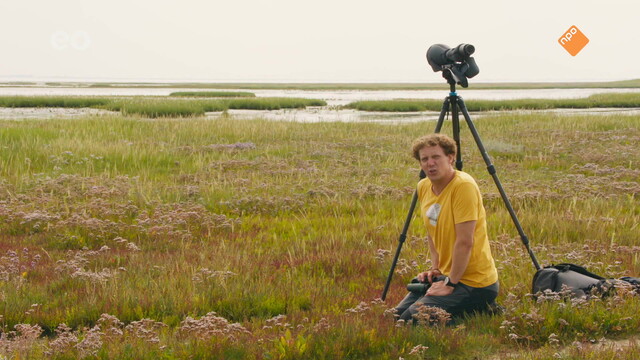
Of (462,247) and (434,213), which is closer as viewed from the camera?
(462,247)

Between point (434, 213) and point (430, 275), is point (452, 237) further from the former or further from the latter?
point (430, 275)

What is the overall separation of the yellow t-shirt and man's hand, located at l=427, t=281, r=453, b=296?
0.20 m

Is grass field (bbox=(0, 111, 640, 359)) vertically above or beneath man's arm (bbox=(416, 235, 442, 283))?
beneath

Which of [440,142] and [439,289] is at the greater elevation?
[440,142]

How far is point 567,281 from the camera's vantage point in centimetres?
563

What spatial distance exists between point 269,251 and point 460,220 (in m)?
3.34

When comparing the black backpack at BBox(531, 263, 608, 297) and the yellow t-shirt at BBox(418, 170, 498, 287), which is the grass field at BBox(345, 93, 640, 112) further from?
the yellow t-shirt at BBox(418, 170, 498, 287)

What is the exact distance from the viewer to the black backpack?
5.54 metres

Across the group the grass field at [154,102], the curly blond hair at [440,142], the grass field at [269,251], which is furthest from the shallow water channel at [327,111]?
the curly blond hair at [440,142]

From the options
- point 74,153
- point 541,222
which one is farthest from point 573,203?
point 74,153

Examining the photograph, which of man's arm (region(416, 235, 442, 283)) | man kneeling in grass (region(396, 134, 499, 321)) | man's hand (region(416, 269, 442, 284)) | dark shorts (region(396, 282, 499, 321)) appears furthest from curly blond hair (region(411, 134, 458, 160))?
dark shorts (region(396, 282, 499, 321))
